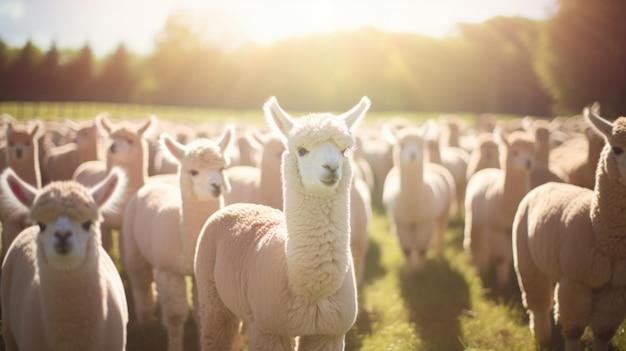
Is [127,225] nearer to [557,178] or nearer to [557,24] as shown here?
[557,178]

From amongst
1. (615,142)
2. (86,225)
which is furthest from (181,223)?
(615,142)

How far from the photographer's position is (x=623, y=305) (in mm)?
4246

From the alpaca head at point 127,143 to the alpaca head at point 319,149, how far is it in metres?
4.36

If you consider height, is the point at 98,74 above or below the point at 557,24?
above

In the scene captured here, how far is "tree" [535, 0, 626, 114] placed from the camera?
45.8 feet

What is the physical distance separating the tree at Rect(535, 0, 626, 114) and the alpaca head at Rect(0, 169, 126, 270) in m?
12.1

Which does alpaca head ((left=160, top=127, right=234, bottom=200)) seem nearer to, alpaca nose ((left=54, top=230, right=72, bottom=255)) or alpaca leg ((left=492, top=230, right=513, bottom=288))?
alpaca nose ((left=54, top=230, right=72, bottom=255))

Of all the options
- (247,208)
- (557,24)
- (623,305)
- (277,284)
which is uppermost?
(557,24)

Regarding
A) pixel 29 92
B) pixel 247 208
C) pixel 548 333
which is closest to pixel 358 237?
pixel 548 333

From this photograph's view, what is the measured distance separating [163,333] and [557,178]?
19.8ft

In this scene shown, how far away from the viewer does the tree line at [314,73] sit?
39719 millimetres

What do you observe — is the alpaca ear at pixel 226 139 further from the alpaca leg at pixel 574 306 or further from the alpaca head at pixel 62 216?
the alpaca leg at pixel 574 306

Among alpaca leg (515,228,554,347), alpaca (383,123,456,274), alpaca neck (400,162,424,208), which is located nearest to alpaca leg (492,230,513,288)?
alpaca (383,123,456,274)

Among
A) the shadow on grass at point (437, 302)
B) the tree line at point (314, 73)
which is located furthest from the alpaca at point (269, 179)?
the tree line at point (314, 73)
